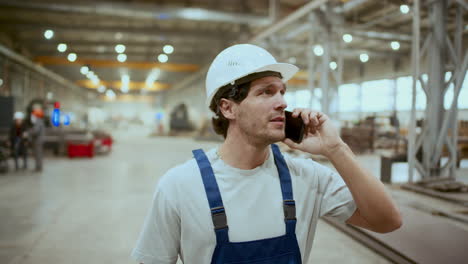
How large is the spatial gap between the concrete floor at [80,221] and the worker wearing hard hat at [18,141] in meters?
0.73

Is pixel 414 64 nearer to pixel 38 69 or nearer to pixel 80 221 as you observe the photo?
pixel 80 221

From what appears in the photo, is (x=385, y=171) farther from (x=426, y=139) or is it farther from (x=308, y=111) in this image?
(x=308, y=111)

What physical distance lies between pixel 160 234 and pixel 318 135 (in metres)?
0.87

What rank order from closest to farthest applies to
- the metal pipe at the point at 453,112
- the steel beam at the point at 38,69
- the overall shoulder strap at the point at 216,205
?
the overall shoulder strap at the point at 216,205 → the metal pipe at the point at 453,112 → the steel beam at the point at 38,69

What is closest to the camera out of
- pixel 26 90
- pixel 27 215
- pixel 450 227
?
pixel 450 227

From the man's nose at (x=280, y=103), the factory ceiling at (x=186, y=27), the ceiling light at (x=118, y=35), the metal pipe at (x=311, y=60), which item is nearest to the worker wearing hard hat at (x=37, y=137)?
the factory ceiling at (x=186, y=27)

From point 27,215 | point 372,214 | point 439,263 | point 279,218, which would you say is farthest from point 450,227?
point 27,215

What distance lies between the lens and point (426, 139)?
6965mm

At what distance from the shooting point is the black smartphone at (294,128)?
1524 millimetres

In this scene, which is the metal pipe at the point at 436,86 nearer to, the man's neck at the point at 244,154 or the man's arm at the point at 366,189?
the man's arm at the point at 366,189

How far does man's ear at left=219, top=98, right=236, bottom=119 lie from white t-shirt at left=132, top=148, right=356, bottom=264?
0.23 m

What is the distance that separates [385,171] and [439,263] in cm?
483

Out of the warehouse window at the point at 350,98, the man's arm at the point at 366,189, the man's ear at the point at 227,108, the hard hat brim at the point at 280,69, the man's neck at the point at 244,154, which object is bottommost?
the man's arm at the point at 366,189

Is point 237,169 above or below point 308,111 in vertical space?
below
